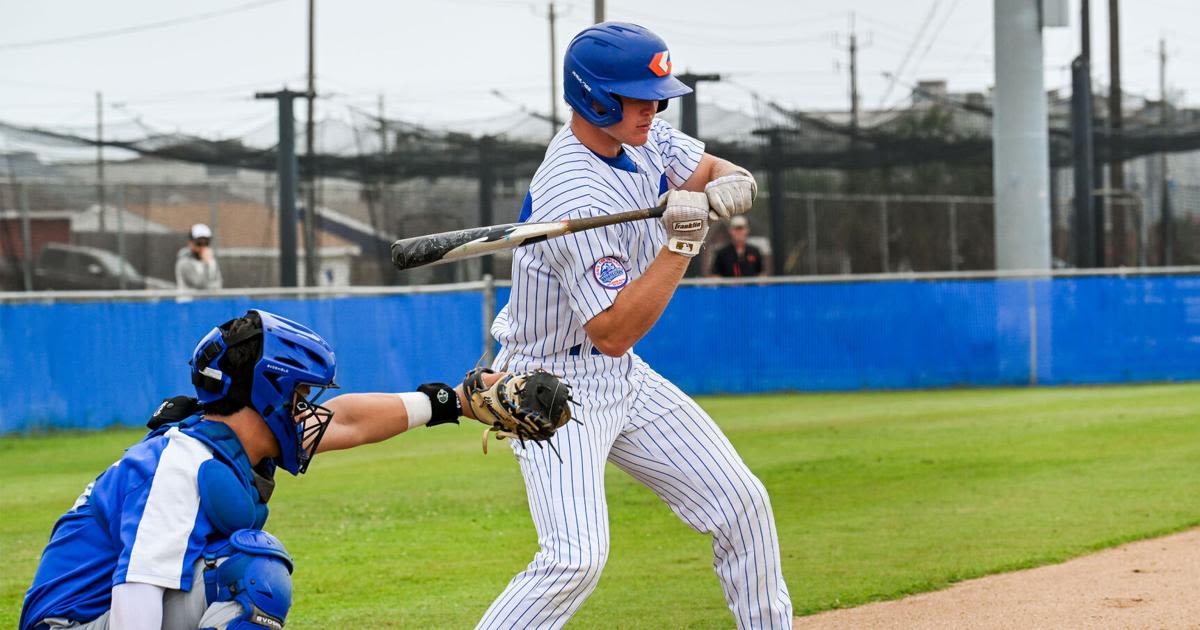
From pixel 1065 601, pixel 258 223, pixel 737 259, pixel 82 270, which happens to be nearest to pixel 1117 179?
pixel 737 259

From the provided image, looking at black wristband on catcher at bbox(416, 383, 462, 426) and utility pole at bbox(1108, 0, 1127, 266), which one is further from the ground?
utility pole at bbox(1108, 0, 1127, 266)

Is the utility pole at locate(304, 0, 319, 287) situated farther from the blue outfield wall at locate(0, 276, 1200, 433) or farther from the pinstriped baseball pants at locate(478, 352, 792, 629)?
the pinstriped baseball pants at locate(478, 352, 792, 629)

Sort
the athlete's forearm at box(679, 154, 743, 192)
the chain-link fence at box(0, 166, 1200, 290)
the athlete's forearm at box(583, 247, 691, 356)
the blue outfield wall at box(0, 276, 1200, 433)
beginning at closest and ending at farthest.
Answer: the athlete's forearm at box(583, 247, 691, 356) < the athlete's forearm at box(679, 154, 743, 192) < the blue outfield wall at box(0, 276, 1200, 433) < the chain-link fence at box(0, 166, 1200, 290)

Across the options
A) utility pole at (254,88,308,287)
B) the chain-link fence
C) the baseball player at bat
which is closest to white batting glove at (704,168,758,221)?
the baseball player at bat

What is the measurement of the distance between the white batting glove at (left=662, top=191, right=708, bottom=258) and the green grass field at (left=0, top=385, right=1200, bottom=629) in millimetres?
2241

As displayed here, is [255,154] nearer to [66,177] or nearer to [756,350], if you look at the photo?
[66,177]

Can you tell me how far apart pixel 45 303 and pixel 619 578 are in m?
7.36

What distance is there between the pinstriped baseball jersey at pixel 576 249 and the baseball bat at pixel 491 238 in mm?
48

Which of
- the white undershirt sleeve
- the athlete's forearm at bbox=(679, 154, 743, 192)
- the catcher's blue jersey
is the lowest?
the white undershirt sleeve

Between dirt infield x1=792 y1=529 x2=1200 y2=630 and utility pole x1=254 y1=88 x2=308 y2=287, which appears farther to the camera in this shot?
utility pole x1=254 y1=88 x2=308 y2=287

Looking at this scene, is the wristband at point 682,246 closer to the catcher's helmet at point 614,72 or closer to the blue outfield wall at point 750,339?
the catcher's helmet at point 614,72

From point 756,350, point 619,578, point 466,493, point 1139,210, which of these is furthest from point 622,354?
point 1139,210

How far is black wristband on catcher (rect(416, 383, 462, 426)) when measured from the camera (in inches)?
155

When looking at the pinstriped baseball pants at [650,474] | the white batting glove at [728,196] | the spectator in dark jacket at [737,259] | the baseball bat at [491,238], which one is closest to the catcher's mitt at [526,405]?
the pinstriped baseball pants at [650,474]
